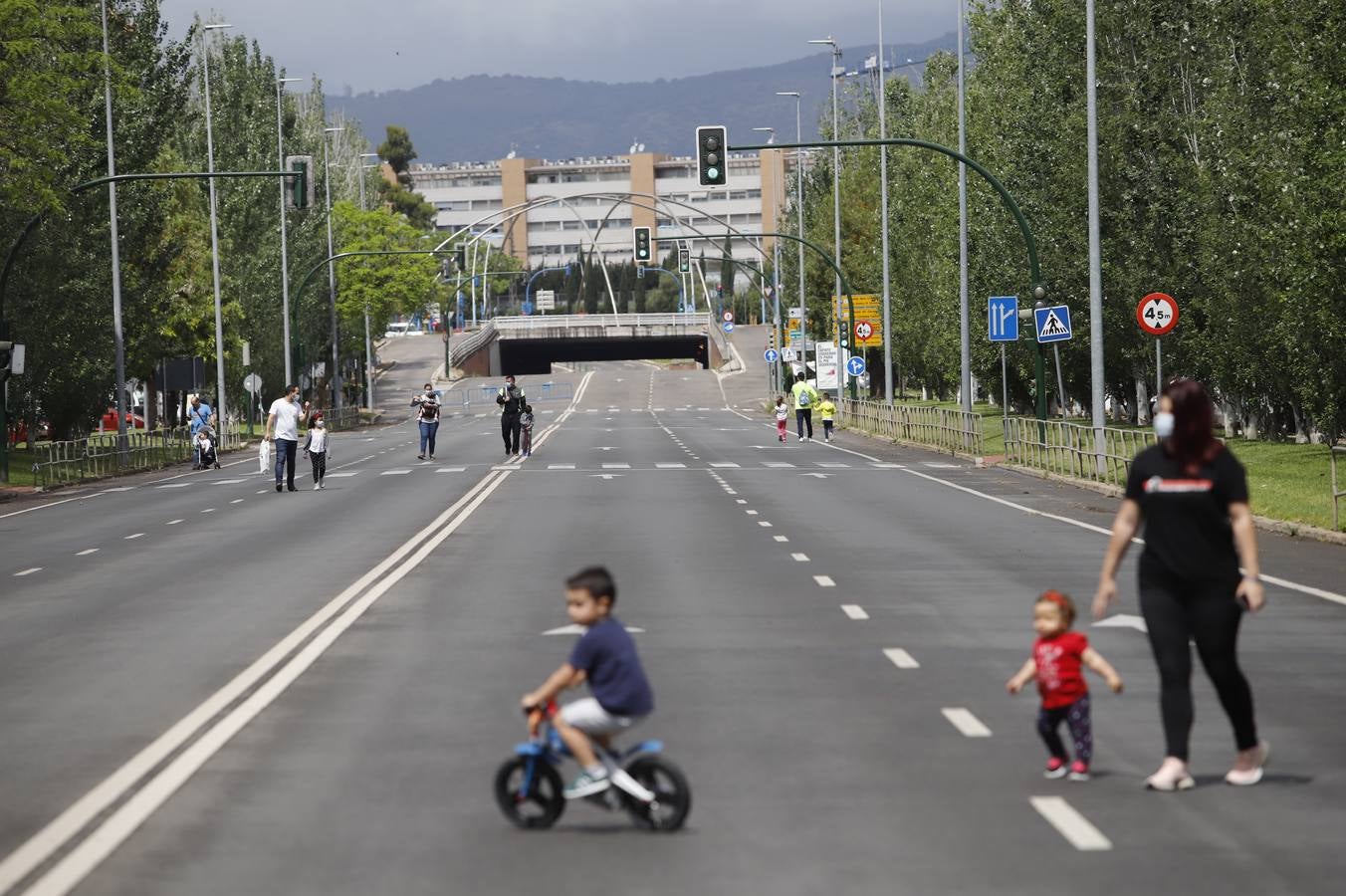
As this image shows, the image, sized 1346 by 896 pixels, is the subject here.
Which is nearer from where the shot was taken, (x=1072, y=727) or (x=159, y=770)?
(x=1072, y=727)

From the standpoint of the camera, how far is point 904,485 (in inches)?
1497

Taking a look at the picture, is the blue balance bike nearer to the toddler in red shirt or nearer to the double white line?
the double white line

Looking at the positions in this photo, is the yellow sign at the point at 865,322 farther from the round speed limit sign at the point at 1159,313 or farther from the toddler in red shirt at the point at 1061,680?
the toddler in red shirt at the point at 1061,680

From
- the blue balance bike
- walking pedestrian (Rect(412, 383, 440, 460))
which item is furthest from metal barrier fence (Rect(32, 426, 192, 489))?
the blue balance bike

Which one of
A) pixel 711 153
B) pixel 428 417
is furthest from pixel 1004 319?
pixel 428 417

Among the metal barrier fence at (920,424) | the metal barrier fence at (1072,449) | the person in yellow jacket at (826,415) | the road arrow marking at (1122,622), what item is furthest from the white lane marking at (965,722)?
the person in yellow jacket at (826,415)

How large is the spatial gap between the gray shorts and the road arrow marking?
316 inches

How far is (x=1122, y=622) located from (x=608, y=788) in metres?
8.38

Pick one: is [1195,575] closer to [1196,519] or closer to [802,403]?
[1196,519]

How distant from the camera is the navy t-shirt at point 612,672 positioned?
27.5 ft

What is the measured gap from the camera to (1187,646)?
9312mm

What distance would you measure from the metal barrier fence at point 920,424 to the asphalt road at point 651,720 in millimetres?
23123

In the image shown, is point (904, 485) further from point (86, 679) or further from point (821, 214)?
point (821, 214)

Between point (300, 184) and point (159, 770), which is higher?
point (300, 184)
